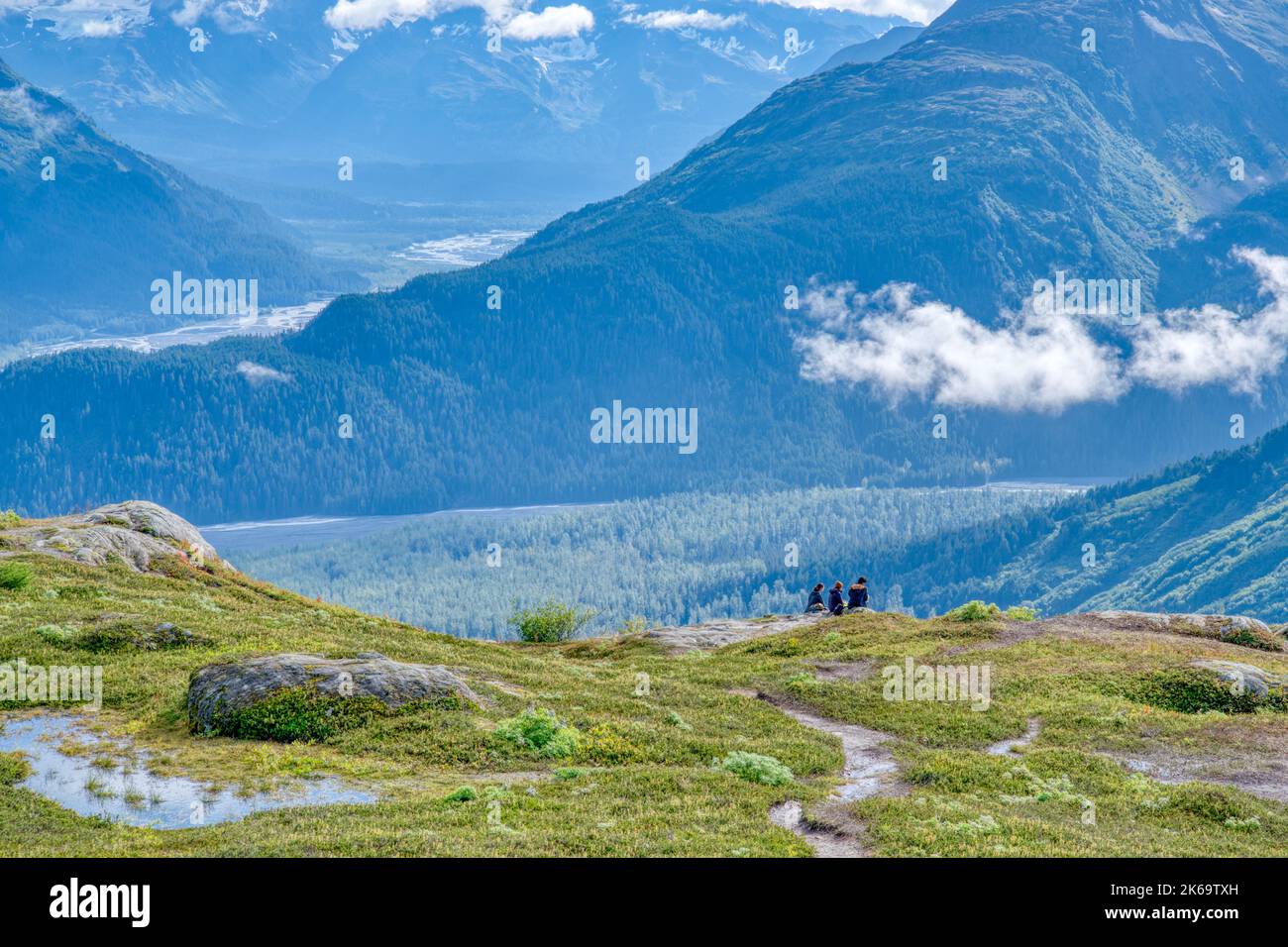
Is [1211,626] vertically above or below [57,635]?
below

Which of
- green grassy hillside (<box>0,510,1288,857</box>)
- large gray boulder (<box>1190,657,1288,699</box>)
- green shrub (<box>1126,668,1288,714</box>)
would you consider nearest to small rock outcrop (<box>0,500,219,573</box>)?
green grassy hillside (<box>0,510,1288,857</box>)

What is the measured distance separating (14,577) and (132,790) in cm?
3208

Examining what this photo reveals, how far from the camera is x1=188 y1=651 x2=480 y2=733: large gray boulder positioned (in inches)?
1779

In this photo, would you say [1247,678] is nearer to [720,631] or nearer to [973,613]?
[973,613]

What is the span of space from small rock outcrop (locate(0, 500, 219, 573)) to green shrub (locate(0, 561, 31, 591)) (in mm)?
7139

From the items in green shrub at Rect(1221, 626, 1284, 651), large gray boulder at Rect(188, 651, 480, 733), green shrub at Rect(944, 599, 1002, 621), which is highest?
large gray boulder at Rect(188, 651, 480, 733)

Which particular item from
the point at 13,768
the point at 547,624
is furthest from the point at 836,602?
the point at 13,768

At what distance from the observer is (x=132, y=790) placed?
37.9 m

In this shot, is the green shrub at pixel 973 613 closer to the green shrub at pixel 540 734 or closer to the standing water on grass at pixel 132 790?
the green shrub at pixel 540 734

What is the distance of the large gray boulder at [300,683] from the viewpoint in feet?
148

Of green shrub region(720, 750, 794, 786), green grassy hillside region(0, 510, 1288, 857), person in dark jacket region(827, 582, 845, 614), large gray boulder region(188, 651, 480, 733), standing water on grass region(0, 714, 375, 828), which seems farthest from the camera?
person in dark jacket region(827, 582, 845, 614)

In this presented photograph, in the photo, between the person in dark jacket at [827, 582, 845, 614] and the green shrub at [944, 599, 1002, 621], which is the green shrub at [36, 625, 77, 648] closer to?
the green shrub at [944, 599, 1002, 621]
